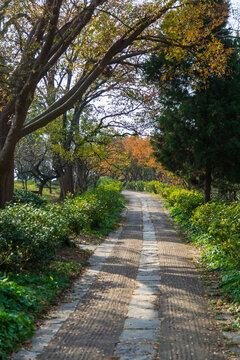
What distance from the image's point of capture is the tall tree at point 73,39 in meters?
7.70

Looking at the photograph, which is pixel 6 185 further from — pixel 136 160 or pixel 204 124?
pixel 136 160

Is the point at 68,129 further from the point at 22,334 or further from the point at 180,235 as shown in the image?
the point at 22,334

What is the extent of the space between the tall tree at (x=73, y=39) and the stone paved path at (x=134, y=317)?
3735 millimetres

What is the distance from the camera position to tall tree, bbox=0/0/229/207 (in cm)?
770

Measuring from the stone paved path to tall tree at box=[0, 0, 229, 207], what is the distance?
12.3 ft

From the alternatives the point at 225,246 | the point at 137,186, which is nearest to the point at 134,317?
the point at 225,246

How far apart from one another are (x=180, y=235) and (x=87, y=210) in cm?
311

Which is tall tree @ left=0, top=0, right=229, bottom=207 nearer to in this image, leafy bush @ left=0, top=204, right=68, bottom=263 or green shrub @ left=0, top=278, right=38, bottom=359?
leafy bush @ left=0, top=204, right=68, bottom=263

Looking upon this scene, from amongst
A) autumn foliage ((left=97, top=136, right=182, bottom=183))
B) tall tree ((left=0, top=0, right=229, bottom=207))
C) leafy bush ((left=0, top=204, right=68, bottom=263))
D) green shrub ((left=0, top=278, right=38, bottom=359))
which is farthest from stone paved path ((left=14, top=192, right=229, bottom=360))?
autumn foliage ((left=97, top=136, right=182, bottom=183))

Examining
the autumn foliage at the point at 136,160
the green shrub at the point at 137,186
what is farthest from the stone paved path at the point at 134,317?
the green shrub at the point at 137,186

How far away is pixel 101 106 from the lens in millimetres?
18172

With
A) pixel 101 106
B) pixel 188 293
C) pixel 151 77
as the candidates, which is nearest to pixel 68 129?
pixel 101 106

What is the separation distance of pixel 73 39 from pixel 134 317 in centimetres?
637

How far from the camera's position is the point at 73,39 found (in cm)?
834
